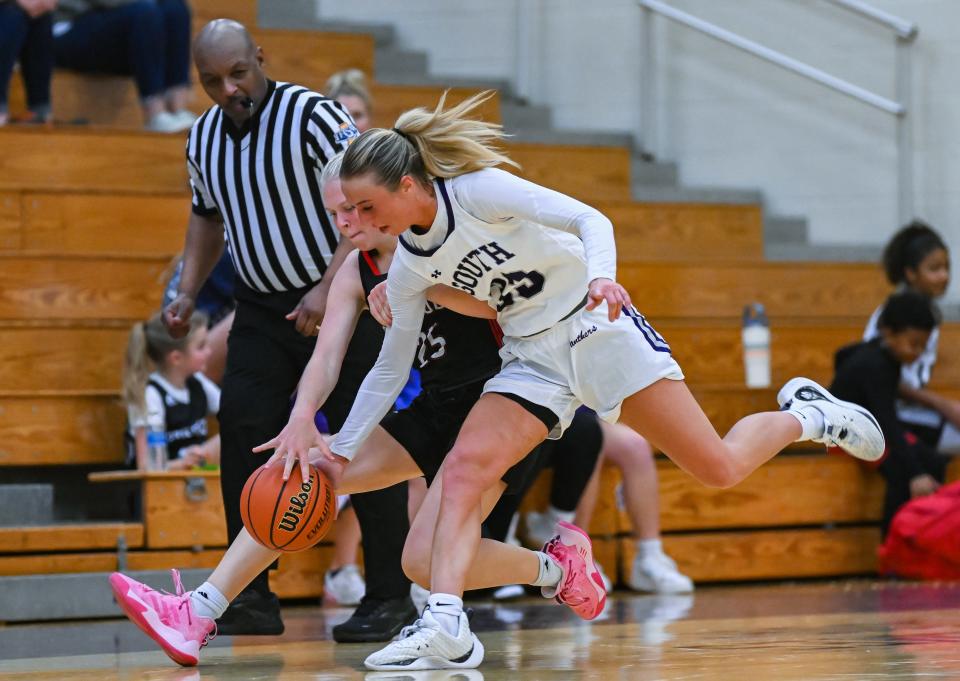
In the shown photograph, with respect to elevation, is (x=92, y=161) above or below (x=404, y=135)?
above

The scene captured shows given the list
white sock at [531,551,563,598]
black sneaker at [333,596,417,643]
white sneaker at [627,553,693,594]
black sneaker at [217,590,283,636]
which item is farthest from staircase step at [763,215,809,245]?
black sneaker at [217,590,283,636]

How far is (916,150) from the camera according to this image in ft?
24.8

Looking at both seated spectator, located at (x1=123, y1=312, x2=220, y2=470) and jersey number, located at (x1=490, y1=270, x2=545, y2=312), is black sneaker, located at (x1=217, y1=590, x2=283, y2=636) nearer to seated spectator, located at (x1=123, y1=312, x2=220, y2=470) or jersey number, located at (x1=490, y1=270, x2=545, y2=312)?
jersey number, located at (x1=490, y1=270, x2=545, y2=312)

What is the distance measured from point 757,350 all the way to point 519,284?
10.7 ft

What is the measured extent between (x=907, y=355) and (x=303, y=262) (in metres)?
2.98

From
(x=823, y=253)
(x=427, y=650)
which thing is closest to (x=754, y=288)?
(x=823, y=253)

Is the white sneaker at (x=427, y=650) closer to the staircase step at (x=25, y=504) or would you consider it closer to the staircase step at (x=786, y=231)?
the staircase step at (x=25, y=504)

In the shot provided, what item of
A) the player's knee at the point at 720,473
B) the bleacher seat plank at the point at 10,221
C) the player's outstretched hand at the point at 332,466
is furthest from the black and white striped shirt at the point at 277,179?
the bleacher seat plank at the point at 10,221

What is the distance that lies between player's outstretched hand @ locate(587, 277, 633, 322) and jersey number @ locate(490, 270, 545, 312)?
356 millimetres

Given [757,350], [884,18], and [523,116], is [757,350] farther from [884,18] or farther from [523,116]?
[523,116]

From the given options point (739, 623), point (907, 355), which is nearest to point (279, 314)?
point (739, 623)

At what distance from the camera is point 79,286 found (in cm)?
591

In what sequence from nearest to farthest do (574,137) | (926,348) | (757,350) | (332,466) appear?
1. (332,466)
2. (926,348)
3. (757,350)
4. (574,137)

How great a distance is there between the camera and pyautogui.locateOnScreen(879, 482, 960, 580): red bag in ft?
19.1
